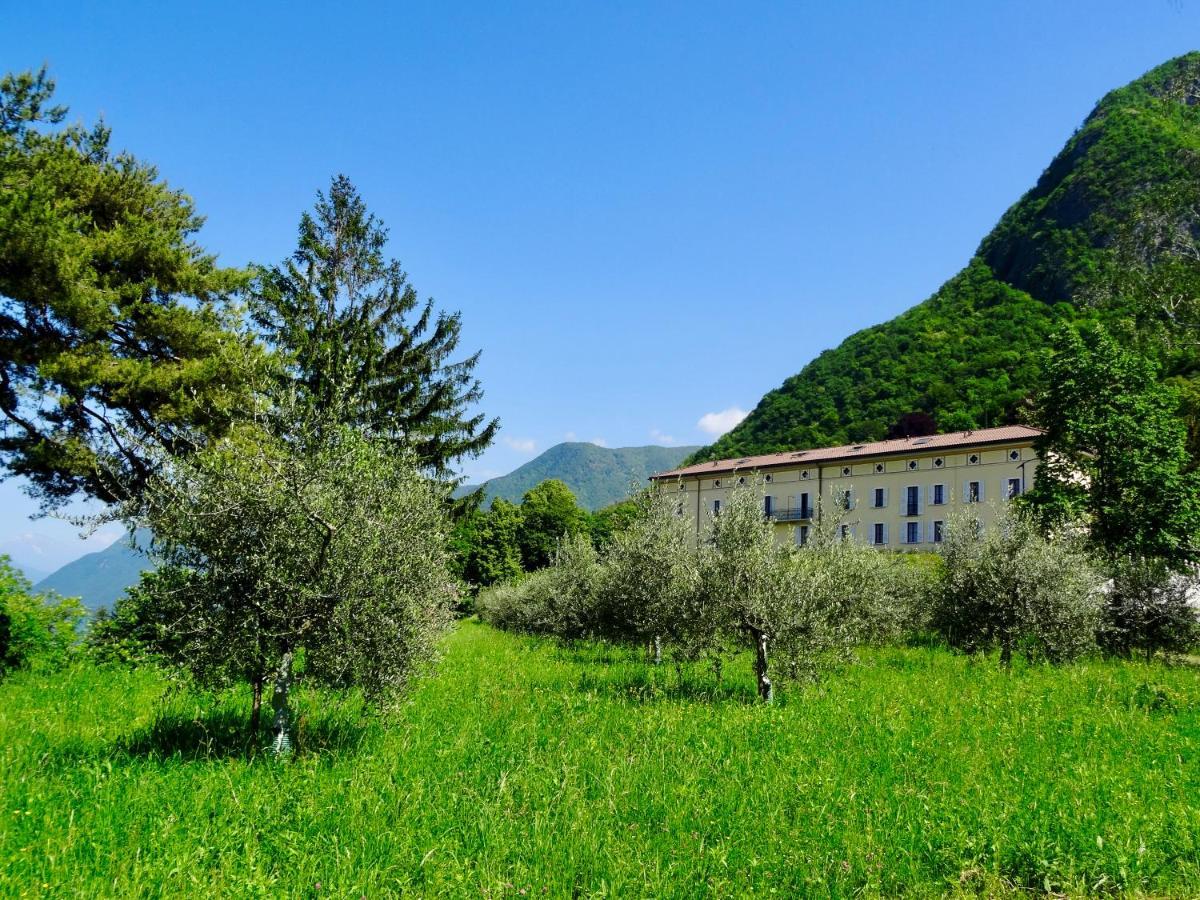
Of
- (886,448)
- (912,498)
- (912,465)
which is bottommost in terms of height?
(912,498)

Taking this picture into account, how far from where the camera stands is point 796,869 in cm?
590

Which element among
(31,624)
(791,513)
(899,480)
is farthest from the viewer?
(791,513)

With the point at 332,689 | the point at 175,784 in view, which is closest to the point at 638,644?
the point at 332,689

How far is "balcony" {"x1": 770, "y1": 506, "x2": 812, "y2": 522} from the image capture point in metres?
68.6

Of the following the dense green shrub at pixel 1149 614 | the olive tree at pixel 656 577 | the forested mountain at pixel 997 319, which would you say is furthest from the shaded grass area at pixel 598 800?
the forested mountain at pixel 997 319

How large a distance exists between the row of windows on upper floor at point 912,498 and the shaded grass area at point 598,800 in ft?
140

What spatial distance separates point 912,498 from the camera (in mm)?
62250

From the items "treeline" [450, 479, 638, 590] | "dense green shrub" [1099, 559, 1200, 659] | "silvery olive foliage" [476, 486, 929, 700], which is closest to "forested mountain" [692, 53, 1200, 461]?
"treeline" [450, 479, 638, 590]

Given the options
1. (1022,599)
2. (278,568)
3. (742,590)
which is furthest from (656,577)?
(1022,599)

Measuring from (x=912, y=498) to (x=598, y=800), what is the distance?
61783mm

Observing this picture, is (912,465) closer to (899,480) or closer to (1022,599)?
(899,480)

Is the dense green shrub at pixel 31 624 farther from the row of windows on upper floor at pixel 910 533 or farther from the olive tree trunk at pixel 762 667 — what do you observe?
the row of windows on upper floor at pixel 910 533

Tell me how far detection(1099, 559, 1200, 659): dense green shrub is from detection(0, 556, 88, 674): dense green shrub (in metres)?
27.4

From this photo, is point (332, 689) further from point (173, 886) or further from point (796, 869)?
point (796, 869)
